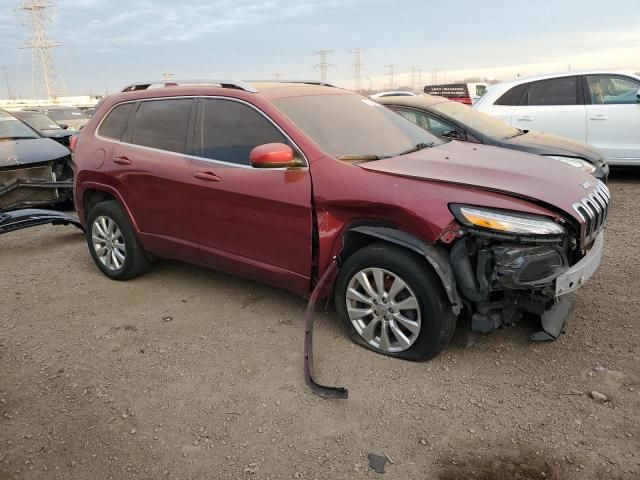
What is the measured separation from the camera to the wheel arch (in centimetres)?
306

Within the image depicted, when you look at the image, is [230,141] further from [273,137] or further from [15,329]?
[15,329]

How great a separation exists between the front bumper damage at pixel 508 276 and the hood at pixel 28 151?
616 centimetres

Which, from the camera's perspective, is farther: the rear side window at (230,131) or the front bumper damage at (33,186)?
the front bumper damage at (33,186)

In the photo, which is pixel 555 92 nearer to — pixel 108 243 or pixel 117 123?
pixel 117 123

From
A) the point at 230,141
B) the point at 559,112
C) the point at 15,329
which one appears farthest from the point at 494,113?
the point at 15,329

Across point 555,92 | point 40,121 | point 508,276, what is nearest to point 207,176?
point 508,276

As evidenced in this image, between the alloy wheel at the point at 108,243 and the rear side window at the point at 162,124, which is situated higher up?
the rear side window at the point at 162,124

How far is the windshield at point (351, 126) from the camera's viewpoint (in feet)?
12.1

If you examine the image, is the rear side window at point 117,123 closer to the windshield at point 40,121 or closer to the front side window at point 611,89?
the front side window at point 611,89

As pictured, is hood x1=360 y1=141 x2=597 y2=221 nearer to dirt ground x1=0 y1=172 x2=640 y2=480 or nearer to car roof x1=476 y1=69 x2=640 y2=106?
dirt ground x1=0 y1=172 x2=640 y2=480

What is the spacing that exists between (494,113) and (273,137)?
5.93 m

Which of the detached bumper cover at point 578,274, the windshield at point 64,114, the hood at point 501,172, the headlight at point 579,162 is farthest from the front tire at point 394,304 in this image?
the windshield at point 64,114

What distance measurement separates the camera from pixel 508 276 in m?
2.96

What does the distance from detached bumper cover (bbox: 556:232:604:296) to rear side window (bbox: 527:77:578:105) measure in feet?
18.7
